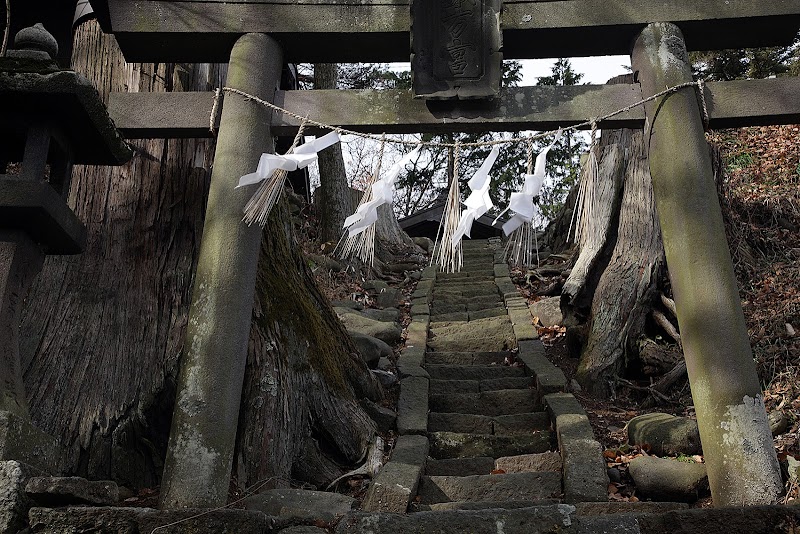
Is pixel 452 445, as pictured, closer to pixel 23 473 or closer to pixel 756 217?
pixel 23 473

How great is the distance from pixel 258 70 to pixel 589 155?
2252 mm

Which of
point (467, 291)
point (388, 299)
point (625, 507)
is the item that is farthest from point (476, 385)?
point (467, 291)

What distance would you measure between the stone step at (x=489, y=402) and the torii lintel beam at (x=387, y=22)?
3.07 m

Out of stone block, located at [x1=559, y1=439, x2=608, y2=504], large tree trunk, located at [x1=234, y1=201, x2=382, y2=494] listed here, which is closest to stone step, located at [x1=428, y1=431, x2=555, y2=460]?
stone block, located at [x1=559, y1=439, x2=608, y2=504]

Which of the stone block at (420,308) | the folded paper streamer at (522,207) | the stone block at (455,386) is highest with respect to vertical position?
the stone block at (420,308)

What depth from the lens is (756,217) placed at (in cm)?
888

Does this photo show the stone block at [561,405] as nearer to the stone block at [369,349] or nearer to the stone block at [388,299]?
the stone block at [369,349]

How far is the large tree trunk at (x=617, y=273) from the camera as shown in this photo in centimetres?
694

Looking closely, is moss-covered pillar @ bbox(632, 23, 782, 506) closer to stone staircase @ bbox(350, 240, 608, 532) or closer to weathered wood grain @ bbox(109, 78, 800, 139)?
weathered wood grain @ bbox(109, 78, 800, 139)

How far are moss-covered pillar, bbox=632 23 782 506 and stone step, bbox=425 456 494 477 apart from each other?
180 centimetres

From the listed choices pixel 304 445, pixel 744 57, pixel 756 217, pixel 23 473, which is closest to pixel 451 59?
pixel 304 445

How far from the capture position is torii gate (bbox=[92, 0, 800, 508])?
400cm

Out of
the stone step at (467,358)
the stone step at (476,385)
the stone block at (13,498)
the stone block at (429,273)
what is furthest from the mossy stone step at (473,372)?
the stone block at (429,273)

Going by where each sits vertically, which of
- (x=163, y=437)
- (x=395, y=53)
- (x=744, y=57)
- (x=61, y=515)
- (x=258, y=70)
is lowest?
(x=61, y=515)
